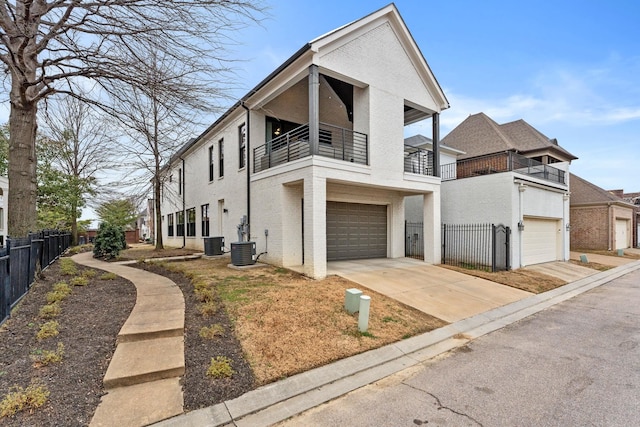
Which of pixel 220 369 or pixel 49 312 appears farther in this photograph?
pixel 49 312

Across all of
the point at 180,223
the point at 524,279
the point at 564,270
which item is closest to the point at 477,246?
the point at 524,279

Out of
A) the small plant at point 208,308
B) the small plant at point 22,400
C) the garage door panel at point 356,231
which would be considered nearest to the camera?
the small plant at point 22,400

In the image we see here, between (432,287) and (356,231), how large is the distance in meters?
4.55

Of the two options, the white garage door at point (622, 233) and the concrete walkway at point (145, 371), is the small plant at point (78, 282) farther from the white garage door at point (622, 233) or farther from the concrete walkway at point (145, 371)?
the white garage door at point (622, 233)

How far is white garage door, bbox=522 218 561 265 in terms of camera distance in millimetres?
14180

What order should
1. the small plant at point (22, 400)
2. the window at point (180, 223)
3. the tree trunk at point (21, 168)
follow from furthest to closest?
the window at point (180, 223), the tree trunk at point (21, 168), the small plant at point (22, 400)

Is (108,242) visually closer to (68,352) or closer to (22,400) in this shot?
(68,352)

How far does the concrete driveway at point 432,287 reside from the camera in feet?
23.2

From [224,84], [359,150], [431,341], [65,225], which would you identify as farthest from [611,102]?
[65,225]

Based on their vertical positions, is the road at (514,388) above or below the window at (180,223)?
below

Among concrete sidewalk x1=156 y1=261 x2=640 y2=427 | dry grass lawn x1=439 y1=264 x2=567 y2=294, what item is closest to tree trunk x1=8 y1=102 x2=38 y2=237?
concrete sidewalk x1=156 y1=261 x2=640 y2=427

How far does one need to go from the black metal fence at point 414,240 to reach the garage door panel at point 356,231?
5.49ft

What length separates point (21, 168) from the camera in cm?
609

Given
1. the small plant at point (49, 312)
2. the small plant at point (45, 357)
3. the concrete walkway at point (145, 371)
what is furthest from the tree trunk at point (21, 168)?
the small plant at point (45, 357)
